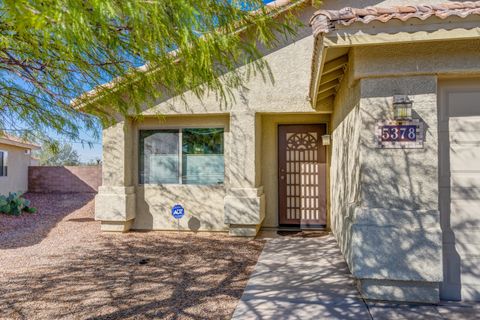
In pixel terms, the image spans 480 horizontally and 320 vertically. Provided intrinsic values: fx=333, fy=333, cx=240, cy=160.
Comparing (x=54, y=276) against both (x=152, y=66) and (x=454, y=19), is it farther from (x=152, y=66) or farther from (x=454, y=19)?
(x=454, y=19)

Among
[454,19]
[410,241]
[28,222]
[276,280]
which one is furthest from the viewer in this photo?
[28,222]

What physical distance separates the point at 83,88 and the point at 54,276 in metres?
3.50

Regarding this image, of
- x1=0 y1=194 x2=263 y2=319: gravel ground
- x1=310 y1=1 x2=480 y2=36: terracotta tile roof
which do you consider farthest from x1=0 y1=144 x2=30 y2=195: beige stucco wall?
x1=310 y1=1 x2=480 y2=36: terracotta tile roof

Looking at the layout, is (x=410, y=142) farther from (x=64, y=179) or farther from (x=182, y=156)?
(x=64, y=179)

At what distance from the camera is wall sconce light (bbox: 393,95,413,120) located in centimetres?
454

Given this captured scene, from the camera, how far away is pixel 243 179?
879 centimetres

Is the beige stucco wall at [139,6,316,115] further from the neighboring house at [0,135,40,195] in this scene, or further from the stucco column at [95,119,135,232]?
the neighboring house at [0,135,40,195]

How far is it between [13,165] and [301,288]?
19265 mm

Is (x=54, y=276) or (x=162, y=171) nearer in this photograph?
(x=54, y=276)

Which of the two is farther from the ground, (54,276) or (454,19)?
(454,19)

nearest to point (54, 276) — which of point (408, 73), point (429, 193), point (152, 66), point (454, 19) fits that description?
point (152, 66)

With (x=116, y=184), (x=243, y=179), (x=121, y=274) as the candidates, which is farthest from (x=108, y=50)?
(x=116, y=184)

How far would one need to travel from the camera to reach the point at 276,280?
5.62 m

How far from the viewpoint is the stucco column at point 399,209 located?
4480 millimetres
